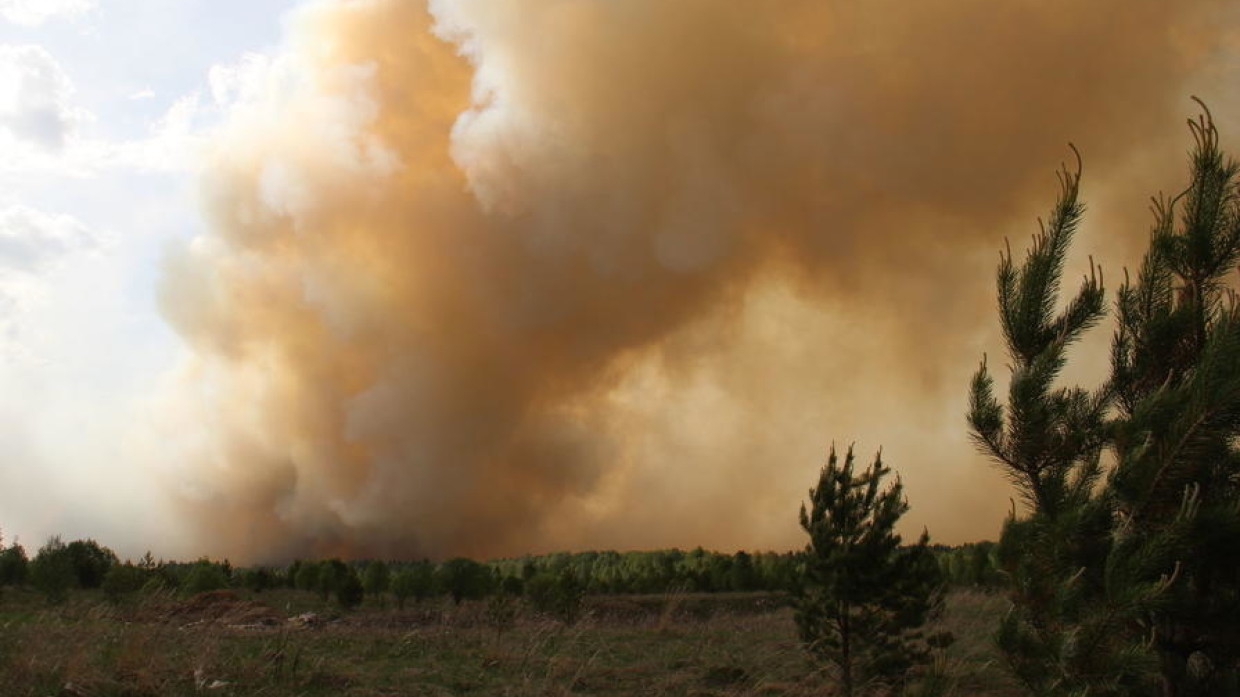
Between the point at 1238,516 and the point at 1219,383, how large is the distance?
910mm

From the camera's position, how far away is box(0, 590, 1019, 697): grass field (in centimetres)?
963

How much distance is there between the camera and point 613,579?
69062mm

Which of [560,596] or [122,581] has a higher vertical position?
[122,581]

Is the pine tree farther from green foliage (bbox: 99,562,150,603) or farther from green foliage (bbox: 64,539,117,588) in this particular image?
green foliage (bbox: 64,539,117,588)

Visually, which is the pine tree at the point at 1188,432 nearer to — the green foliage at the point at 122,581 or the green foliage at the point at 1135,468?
the green foliage at the point at 1135,468

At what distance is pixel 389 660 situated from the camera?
17.6 metres

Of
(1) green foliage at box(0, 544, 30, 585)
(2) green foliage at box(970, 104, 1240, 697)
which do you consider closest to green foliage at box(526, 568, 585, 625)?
(2) green foliage at box(970, 104, 1240, 697)

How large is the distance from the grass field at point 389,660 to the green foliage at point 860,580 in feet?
3.13

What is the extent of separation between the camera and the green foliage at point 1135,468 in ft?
19.3

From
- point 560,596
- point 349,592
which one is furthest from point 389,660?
point 349,592

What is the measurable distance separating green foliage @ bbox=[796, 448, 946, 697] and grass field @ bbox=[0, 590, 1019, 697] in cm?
95

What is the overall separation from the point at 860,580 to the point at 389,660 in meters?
9.50

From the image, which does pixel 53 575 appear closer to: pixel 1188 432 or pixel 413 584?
pixel 413 584

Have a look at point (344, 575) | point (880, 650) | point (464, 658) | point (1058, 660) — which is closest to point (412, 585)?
point (344, 575)
